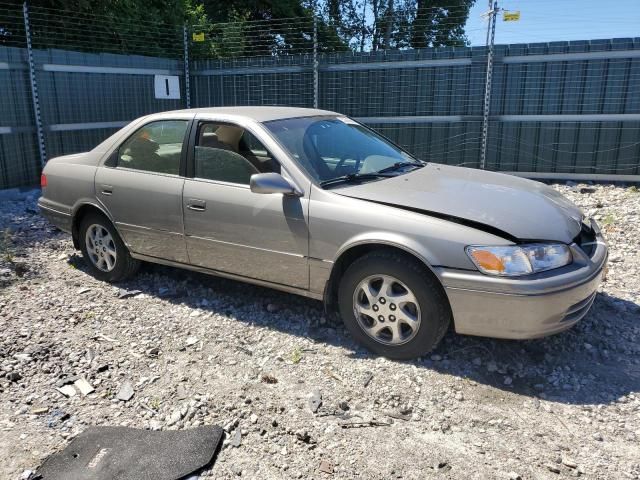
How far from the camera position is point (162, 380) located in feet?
12.5

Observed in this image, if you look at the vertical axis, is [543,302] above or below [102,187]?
below

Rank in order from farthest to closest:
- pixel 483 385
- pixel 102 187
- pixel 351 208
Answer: pixel 102 187, pixel 351 208, pixel 483 385

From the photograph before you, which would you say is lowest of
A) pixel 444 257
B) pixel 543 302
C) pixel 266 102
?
pixel 543 302

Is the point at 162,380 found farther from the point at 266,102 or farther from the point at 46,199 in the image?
the point at 266,102

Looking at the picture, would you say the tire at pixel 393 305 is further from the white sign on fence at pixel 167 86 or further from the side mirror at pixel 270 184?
the white sign on fence at pixel 167 86

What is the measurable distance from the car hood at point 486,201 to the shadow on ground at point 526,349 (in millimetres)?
854

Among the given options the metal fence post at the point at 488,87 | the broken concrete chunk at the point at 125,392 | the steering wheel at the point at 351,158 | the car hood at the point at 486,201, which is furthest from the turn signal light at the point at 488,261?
the metal fence post at the point at 488,87

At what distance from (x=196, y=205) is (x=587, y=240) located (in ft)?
9.85

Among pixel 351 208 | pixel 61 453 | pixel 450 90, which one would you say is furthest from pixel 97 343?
pixel 450 90

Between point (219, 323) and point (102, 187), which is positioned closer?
point (219, 323)

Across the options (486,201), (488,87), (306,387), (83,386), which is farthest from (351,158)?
(488,87)

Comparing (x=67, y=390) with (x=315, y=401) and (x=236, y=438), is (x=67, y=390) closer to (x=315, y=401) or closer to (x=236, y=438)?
(x=236, y=438)

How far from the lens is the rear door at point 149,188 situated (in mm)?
4832

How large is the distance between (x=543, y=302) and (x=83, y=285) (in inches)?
165
